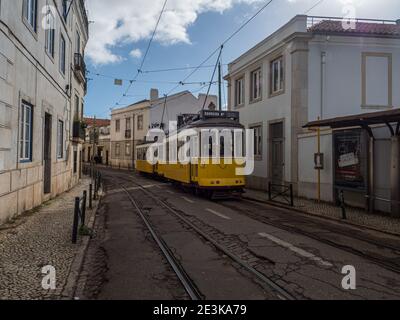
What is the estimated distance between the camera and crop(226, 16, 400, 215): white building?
54.1ft

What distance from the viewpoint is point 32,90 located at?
35.3ft

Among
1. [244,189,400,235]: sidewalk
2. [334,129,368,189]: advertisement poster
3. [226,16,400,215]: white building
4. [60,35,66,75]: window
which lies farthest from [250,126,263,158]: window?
[60,35,66,75]: window

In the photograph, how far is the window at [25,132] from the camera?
10.1 meters

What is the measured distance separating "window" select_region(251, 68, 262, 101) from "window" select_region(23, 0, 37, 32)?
12.6m

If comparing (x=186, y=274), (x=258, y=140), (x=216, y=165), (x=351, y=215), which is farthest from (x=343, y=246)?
(x=258, y=140)

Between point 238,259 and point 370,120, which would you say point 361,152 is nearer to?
point 370,120

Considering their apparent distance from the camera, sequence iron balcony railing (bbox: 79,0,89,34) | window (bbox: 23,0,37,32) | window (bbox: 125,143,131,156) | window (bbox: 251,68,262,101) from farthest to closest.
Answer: window (bbox: 125,143,131,156)
iron balcony railing (bbox: 79,0,89,34)
window (bbox: 251,68,262,101)
window (bbox: 23,0,37,32)

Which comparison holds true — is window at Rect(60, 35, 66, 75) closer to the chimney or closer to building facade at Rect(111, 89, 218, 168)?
building facade at Rect(111, 89, 218, 168)

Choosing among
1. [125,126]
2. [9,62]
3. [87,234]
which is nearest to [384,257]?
[87,234]

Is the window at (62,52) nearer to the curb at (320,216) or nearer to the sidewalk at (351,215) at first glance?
the curb at (320,216)

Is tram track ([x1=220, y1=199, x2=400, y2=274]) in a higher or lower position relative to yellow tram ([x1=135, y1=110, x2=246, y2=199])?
lower

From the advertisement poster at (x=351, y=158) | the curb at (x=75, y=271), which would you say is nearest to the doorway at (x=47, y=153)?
the curb at (x=75, y=271)

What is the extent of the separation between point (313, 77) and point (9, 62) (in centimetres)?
1261
